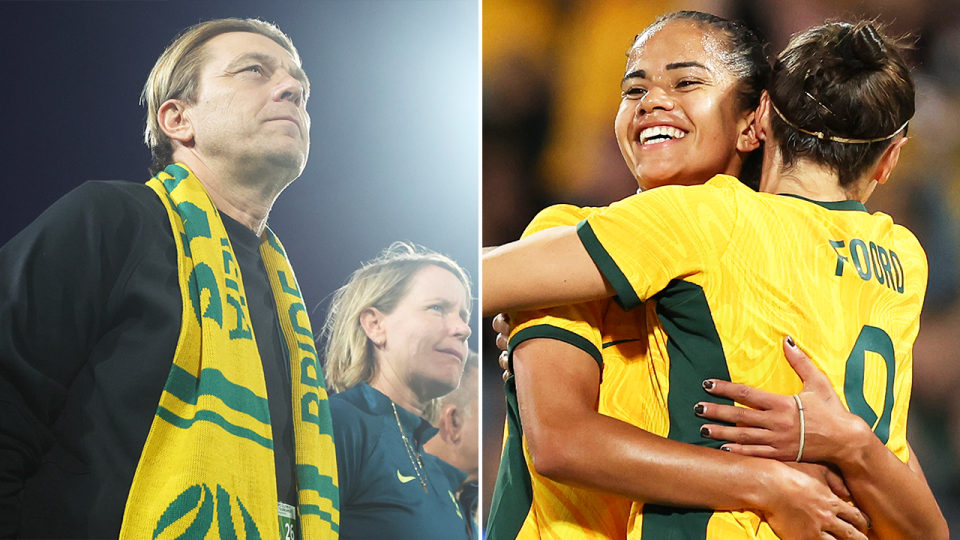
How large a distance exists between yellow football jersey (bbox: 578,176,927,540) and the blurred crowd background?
75 centimetres

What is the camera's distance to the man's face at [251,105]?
1.47m

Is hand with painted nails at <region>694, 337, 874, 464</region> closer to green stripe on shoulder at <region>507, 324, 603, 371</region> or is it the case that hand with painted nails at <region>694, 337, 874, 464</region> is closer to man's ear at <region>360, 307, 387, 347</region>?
green stripe on shoulder at <region>507, 324, 603, 371</region>

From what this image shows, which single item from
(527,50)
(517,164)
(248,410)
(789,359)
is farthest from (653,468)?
(527,50)

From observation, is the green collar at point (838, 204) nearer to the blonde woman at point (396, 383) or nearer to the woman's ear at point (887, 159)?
the woman's ear at point (887, 159)

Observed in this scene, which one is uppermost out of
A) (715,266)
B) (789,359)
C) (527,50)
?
(527,50)

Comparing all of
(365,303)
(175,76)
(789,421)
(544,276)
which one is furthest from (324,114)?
(789,421)

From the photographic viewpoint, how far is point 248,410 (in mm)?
1371

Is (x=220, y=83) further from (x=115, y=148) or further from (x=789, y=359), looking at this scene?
(x=789, y=359)

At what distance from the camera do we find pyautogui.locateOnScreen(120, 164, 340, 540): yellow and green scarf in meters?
1.25

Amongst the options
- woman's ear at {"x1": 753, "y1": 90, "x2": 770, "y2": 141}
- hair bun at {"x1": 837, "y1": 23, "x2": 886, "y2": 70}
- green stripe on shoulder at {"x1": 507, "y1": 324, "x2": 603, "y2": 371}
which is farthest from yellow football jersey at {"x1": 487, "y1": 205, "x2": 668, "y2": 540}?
hair bun at {"x1": 837, "y1": 23, "x2": 886, "y2": 70}

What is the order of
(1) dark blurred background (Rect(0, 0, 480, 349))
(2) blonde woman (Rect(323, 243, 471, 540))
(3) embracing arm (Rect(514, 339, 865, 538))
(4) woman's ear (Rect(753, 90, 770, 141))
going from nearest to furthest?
(3) embracing arm (Rect(514, 339, 865, 538))
(4) woman's ear (Rect(753, 90, 770, 141))
(1) dark blurred background (Rect(0, 0, 480, 349))
(2) blonde woman (Rect(323, 243, 471, 540))

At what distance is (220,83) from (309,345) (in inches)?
20.5

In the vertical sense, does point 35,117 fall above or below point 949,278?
above

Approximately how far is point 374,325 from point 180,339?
0.40 metres
